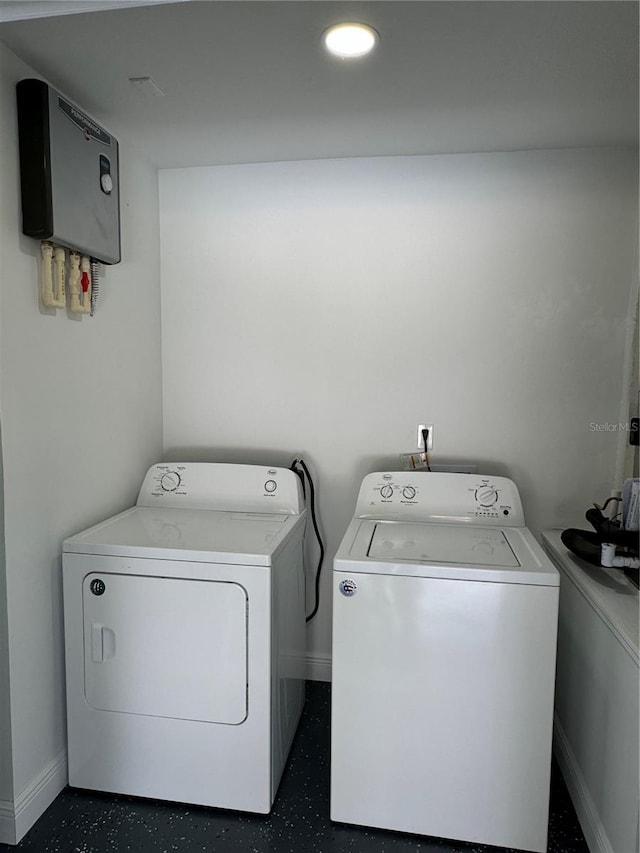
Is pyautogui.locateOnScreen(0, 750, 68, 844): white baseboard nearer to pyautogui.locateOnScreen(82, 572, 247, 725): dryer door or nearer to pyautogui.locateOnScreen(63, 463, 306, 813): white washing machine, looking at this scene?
pyautogui.locateOnScreen(63, 463, 306, 813): white washing machine

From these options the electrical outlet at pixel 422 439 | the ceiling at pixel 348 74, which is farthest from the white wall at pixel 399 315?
the ceiling at pixel 348 74

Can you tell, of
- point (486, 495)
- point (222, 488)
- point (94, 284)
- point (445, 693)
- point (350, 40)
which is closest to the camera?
point (350, 40)

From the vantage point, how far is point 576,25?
55.8 inches

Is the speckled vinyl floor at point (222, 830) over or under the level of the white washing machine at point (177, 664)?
under

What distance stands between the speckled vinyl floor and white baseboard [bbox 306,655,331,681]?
24.9 inches

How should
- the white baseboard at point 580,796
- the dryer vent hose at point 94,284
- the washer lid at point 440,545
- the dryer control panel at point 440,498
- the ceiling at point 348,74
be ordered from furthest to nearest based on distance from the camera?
the dryer control panel at point 440,498 → the dryer vent hose at point 94,284 → the washer lid at point 440,545 → the white baseboard at point 580,796 → the ceiling at point 348,74

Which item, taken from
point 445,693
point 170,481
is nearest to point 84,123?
point 170,481

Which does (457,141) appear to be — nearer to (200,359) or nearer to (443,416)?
(443,416)

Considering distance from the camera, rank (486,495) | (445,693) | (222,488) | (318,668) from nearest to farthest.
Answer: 1. (445,693)
2. (486,495)
3. (222,488)
4. (318,668)

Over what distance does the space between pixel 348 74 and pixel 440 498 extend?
4.67ft

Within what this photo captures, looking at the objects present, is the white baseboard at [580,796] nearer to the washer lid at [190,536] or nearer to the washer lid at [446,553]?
the washer lid at [446,553]

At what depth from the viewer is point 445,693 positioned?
5.34ft

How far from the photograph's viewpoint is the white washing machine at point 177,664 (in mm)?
1733

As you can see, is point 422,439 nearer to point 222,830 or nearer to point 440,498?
point 440,498
